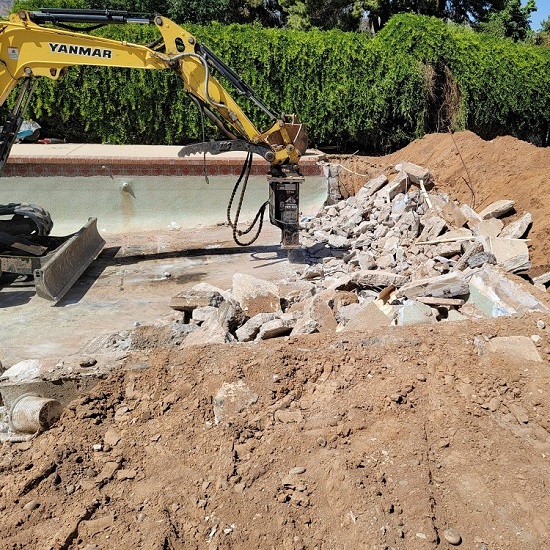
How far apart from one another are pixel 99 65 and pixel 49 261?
8.37 feet

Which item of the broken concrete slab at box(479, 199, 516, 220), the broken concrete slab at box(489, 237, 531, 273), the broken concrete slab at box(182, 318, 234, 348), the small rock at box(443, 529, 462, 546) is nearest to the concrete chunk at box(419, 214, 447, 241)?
the broken concrete slab at box(479, 199, 516, 220)

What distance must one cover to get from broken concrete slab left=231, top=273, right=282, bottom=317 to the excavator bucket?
2.31 metres

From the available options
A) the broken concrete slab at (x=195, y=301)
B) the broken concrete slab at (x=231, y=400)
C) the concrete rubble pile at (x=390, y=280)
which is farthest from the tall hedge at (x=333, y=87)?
the broken concrete slab at (x=231, y=400)

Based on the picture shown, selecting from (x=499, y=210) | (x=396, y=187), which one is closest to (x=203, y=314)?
(x=499, y=210)

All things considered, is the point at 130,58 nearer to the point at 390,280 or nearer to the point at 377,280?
the point at 377,280

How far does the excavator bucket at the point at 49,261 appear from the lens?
654 cm

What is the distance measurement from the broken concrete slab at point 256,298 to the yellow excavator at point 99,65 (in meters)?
2.07

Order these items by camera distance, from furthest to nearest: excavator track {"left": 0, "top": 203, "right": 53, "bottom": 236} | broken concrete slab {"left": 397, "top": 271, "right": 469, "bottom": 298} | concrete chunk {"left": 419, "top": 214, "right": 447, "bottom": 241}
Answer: excavator track {"left": 0, "top": 203, "right": 53, "bottom": 236} → concrete chunk {"left": 419, "top": 214, "right": 447, "bottom": 241} → broken concrete slab {"left": 397, "top": 271, "right": 469, "bottom": 298}

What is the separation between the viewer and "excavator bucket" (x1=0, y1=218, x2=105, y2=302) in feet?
21.5

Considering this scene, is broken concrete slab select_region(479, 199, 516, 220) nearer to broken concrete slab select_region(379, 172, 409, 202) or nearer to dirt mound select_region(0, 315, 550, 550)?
broken concrete slab select_region(379, 172, 409, 202)

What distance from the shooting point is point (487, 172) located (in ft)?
29.5

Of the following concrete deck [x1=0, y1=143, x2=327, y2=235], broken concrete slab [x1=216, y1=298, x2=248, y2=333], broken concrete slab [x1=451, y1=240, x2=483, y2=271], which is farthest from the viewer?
concrete deck [x1=0, y1=143, x2=327, y2=235]

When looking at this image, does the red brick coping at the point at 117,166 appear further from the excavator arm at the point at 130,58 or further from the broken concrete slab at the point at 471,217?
the broken concrete slab at the point at 471,217

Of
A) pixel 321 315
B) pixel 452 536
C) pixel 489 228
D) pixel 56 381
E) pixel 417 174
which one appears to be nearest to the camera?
pixel 452 536
